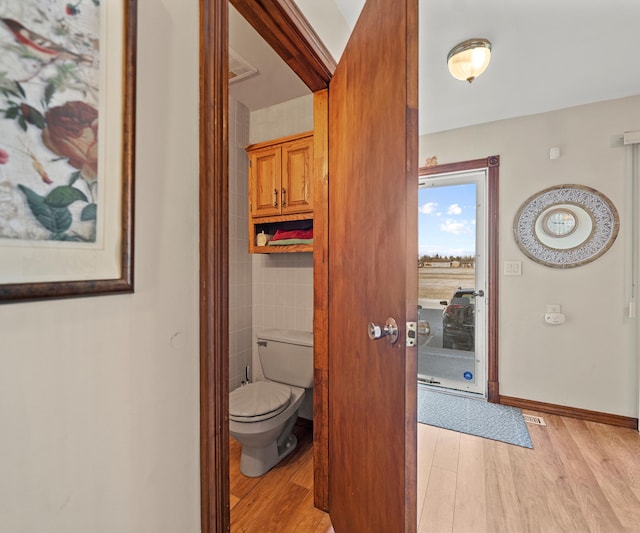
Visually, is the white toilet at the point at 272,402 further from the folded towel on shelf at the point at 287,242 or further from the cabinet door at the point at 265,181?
the cabinet door at the point at 265,181

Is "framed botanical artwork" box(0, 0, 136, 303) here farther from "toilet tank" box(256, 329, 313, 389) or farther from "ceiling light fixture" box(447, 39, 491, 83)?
"ceiling light fixture" box(447, 39, 491, 83)

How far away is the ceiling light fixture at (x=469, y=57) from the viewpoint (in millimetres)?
1604

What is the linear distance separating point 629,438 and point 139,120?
3.23m

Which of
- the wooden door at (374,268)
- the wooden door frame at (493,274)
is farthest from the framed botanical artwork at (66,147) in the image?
the wooden door frame at (493,274)

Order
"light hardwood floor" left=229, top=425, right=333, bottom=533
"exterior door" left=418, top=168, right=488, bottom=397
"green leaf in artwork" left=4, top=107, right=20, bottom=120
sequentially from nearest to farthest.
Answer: "green leaf in artwork" left=4, top=107, right=20, bottom=120 < "light hardwood floor" left=229, top=425, right=333, bottom=533 < "exterior door" left=418, top=168, right=488, bottom=397

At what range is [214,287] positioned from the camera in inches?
28.0

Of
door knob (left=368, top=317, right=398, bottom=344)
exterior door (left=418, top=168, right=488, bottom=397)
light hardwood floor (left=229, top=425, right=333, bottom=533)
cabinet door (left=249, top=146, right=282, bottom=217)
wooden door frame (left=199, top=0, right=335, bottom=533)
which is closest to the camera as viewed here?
wooden door frame (left=199, top=0, right=335, bottom=533)

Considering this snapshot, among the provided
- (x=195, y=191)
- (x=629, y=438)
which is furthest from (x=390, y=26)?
(x=629, y=438)

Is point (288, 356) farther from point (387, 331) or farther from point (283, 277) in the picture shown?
point (387, 331)

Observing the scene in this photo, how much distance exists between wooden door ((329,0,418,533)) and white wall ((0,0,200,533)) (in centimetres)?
53

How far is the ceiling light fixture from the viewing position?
160 cm

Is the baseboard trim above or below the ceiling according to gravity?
below

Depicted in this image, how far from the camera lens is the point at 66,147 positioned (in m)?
0.48

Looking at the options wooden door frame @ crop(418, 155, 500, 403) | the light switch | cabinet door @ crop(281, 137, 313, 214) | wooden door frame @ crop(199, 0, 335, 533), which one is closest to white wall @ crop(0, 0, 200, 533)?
wooden door frame @ crop(199, 0, 335, 533)
